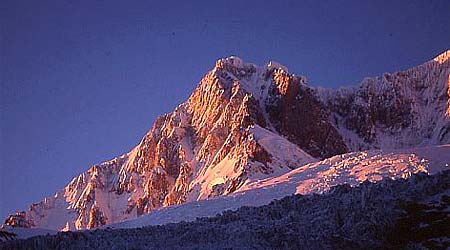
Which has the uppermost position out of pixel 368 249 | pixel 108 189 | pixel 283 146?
pixel 108 189

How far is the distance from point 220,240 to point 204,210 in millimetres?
14175

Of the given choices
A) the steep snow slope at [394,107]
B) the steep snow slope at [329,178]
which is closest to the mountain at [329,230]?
the steep snow slope at [329,178]

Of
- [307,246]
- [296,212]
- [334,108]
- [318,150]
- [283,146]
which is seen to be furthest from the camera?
[334,108]

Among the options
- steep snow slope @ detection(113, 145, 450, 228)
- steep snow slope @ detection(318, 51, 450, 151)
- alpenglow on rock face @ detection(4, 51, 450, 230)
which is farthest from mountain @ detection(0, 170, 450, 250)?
steep snow slope @ detection(318, 51, 450, 151)

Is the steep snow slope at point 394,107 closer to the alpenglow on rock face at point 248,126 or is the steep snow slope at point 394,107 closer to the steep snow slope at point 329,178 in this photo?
the alpenglow on rock face at point 248,126

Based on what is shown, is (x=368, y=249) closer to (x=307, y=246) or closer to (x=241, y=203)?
(x=307, y=246)

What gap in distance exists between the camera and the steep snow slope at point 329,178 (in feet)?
107

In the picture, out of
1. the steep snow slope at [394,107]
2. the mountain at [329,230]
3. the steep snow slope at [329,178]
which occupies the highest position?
the steep snow slope at [394,107]

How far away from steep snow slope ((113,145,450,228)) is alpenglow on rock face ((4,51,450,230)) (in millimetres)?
65315

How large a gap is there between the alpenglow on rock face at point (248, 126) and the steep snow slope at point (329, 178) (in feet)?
214

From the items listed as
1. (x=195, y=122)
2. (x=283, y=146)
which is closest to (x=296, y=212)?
(x=283, y=146)

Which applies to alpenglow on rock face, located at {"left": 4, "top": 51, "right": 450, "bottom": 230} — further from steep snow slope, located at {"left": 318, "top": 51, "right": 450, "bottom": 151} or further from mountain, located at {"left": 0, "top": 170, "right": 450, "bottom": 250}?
mountain, located at {"left": 0, "top": 170, "right": 450, "bottom": 250}

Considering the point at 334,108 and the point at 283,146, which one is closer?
the point at 283,146

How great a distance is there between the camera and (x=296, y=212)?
70.4 ft
